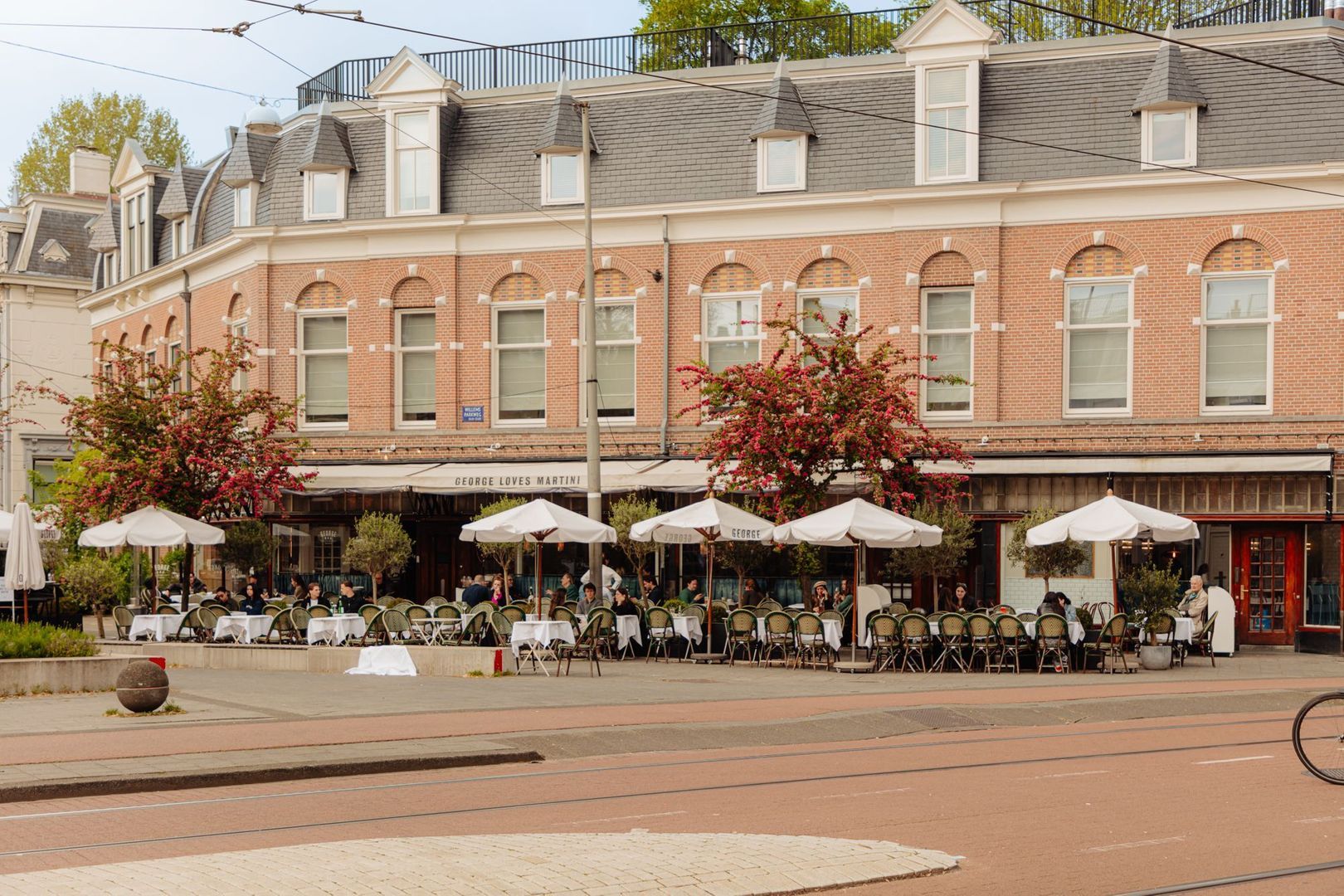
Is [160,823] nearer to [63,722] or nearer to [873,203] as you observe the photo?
[63,722]

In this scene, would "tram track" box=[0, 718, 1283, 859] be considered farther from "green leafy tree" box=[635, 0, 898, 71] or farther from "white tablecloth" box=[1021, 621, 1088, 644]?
"green leafy tree" box=[635, 0, 898, 71]

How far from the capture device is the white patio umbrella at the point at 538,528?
74.0 feet

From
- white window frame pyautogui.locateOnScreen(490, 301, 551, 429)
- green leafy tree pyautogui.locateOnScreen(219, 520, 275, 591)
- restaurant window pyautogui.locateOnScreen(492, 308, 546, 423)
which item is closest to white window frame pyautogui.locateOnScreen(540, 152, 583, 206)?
white window frame pyautogui.locateOnScreen(490, 301, 551, 429)

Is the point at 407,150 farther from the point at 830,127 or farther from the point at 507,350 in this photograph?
the point at 830,127

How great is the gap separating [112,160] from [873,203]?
29824 millimetres

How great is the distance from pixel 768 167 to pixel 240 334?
481 inches

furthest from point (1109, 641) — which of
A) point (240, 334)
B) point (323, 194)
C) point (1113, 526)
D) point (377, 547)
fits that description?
point (240, 334)

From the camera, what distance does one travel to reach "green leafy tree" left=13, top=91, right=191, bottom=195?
51.8 metres

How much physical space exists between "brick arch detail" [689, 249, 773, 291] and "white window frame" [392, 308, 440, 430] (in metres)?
5.53

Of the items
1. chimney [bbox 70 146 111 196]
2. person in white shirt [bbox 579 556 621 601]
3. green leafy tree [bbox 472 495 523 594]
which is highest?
chimney [bbox 70 146 111 196]

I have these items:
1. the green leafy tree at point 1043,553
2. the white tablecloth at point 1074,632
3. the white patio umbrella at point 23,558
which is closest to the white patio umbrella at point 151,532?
the white patio umbrella at point 23,558

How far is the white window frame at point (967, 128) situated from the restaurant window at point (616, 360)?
20.8ft

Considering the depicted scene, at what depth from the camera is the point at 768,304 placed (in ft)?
96.2

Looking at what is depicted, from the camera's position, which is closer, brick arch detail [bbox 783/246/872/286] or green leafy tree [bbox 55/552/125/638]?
Result: green leafy tree [bbox 55/552/125/638]
